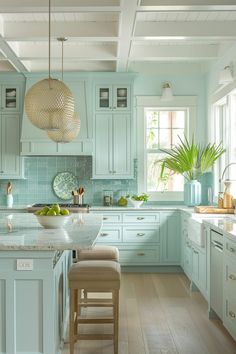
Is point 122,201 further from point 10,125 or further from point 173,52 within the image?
point 173,52

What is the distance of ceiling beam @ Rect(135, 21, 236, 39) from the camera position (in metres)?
4.80

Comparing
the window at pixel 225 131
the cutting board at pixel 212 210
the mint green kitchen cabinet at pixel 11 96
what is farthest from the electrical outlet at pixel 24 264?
Answer: the mint green kitchen cabinet at pixel 11 96

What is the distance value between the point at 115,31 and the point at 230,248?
8.58 feet

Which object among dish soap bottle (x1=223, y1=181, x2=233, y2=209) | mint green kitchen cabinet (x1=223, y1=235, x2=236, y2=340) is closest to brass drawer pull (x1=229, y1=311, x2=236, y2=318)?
mint green kitchen cabinet (x1=223, y1=235, x2=236, y2=340)

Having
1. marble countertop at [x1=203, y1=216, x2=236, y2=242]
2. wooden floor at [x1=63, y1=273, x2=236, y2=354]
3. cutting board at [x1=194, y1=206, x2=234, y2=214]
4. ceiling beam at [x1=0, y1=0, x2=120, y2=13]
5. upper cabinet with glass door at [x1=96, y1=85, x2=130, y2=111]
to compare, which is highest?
ceiling beam at [x1=0, y1=0, x2=120, y2=13]

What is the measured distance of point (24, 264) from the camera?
2850 millimetres

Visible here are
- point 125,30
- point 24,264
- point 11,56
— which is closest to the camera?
point 24,264

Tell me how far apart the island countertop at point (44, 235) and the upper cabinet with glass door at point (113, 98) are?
104 inches

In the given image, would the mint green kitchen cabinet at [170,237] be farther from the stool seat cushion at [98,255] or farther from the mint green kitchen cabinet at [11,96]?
the mint green kitchen cabinet at [11,96]

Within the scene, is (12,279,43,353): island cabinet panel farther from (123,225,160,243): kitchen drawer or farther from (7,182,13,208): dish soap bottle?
(7,182,13,208): dish soap bottle

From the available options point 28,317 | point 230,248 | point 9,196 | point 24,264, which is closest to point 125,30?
point 230,248

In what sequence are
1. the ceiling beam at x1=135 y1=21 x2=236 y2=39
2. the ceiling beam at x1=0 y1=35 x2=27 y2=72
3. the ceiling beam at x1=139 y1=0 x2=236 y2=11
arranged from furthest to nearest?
the ceiling beam at x1=0 y1=35 x2=27 y2=72
the ceiling beam at x1=135 y1=21 x2=236 y2=39
the ceiling beam at x1=139 y1=0 x2=236 y2=11

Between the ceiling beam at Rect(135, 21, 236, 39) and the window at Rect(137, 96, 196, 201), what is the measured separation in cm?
210

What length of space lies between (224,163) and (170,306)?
7.64 feet
